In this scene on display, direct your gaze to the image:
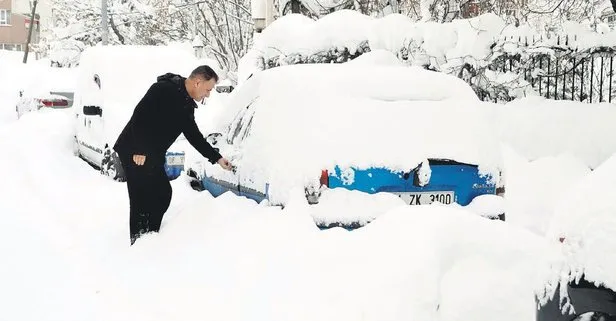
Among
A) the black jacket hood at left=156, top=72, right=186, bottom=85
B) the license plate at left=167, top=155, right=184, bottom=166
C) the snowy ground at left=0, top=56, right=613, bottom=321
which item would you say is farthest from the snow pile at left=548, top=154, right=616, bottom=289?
the license plate at left=167, top=155, right=184, bottom=166

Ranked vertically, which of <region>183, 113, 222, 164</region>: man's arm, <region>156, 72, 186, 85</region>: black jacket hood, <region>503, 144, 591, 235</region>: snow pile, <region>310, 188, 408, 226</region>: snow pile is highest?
<region>156, 72, 186, 85</region>: black jacket hood

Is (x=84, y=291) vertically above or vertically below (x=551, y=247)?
below

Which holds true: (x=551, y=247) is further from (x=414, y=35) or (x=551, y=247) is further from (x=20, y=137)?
(x=20, y=137)

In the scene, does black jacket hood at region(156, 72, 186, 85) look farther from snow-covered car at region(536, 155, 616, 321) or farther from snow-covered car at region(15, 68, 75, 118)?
snow-covered car at region(15, 68, 75, 118)

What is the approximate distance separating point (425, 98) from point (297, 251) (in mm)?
1807

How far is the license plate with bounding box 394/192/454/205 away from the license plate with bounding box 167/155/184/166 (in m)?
4.49

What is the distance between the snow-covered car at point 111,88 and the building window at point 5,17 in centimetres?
6541

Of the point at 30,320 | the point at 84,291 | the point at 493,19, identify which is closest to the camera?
the point at 30,320

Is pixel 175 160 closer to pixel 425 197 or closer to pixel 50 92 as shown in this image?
pixel 425 197

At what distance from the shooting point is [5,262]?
19.8ft

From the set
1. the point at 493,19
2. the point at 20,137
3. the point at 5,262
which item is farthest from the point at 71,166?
the point at 493,19

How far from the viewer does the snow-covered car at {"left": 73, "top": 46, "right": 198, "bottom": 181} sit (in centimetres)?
1009

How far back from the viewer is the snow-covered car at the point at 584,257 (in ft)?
9.90

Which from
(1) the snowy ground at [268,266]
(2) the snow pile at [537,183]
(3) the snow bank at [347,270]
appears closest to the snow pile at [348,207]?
(1) the snowy ground at [268,266]
